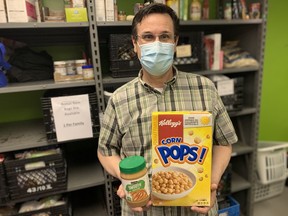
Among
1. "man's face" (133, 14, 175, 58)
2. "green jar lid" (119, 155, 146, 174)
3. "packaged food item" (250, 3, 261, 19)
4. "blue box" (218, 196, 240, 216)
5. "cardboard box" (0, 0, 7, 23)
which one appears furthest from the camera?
"blue box" (218, 196, 240, 216)

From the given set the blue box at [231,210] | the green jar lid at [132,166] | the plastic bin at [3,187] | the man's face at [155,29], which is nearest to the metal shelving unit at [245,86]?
the blue box at [231,210]

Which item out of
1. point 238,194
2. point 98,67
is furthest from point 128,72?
point 238,194

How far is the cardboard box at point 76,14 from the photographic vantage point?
53.2 inches

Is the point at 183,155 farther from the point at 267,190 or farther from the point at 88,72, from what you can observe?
the point at 267,190

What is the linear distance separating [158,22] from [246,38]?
1.31 metres

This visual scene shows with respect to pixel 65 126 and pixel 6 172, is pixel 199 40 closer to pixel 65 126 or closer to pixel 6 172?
pixel 65 126

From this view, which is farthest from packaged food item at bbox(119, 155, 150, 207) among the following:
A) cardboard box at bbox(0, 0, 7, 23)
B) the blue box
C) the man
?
the blue box

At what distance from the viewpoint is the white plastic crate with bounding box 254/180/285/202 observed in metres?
2.36

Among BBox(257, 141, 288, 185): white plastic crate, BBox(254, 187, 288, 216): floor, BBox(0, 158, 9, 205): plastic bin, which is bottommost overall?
BBox(254, 187, 288, 216): floor

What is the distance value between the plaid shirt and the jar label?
0.24m

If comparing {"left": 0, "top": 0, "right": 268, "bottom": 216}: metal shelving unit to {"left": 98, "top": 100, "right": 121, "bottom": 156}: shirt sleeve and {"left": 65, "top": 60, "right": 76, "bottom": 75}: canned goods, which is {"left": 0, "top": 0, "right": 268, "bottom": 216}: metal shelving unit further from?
{"left": 98, "top": 100, "right": 121, "bottom": 156}: shirt sleeve

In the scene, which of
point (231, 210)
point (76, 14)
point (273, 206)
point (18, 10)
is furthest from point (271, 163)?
point (18, 10)

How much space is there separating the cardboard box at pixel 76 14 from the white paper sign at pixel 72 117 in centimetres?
47

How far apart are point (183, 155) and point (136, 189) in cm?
21
